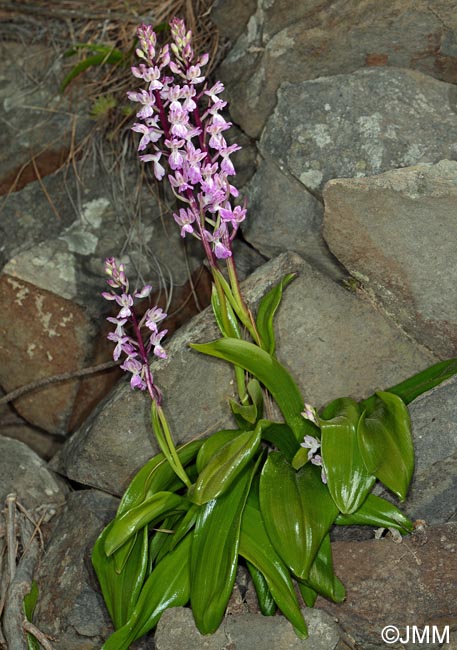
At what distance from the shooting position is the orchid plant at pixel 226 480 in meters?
2.37

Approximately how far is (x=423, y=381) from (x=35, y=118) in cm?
185

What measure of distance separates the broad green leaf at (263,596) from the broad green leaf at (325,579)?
0.32 ft

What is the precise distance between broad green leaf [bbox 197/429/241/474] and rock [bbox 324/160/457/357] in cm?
65

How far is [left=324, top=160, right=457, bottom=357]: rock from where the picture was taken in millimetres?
2615

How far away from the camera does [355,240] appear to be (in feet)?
8.96

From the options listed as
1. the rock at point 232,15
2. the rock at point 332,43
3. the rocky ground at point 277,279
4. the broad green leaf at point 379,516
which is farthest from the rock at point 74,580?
the rock at point 232,15

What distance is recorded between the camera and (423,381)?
8.71ft

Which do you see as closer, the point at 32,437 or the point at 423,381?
the point at 423,381

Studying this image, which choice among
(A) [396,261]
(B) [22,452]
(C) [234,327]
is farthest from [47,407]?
(A) [396,261]

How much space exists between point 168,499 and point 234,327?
57cm

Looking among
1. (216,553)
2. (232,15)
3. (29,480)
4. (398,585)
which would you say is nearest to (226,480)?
(216,553)

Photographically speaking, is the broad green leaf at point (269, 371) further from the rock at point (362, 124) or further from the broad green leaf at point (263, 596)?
the rock at point (362, 124)
